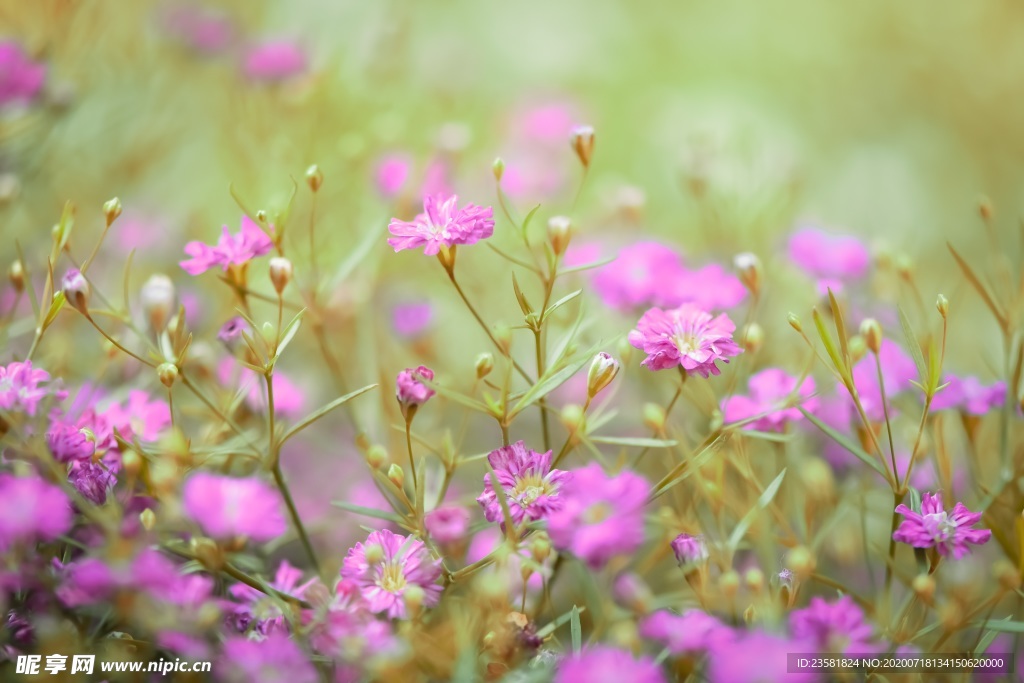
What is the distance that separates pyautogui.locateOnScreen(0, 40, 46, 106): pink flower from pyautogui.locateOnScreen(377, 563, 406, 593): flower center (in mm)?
485

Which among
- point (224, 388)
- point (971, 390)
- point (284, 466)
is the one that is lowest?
point (284, 466)

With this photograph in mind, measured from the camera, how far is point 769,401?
47cm

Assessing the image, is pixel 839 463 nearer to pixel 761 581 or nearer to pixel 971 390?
pixel 971 390

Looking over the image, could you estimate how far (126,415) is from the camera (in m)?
0.47

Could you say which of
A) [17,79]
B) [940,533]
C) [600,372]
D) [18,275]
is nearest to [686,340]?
[600,372]

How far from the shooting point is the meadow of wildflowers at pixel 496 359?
1.22 feet

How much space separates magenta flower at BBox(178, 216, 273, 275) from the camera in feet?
1.46

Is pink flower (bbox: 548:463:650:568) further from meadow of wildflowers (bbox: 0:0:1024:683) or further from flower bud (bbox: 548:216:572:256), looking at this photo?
flower bud (bbox: 548:216:572:256)

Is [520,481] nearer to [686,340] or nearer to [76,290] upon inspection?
[686,340]

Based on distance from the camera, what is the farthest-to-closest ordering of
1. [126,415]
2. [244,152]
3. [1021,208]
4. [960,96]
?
[960,96] < [1021,208] < [244,152] < [126,415]

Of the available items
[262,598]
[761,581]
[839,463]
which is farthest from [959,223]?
[262,598]

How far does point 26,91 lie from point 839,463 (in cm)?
68

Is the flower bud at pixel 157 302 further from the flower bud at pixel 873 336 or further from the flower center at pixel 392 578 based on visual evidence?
the flower bud at pixel 873 336

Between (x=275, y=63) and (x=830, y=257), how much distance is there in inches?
21.1
